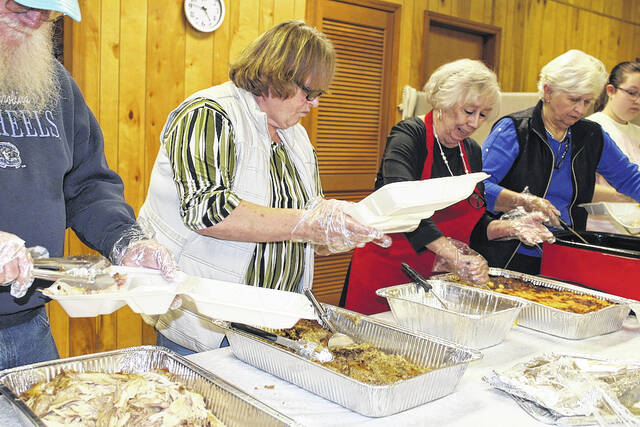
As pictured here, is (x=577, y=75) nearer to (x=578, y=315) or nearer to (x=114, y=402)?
(x=578, y=315)

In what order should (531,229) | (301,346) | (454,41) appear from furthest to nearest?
1. (454,41)
2. (531,229)
3. (301,346)

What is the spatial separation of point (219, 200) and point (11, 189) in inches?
20.1

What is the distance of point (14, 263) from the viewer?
3.81ft

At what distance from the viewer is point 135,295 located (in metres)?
1.21

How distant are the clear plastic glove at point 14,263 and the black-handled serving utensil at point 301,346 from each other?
552mm

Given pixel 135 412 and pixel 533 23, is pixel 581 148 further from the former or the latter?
pixel 533 23

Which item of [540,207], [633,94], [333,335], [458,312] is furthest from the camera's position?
[633,94]

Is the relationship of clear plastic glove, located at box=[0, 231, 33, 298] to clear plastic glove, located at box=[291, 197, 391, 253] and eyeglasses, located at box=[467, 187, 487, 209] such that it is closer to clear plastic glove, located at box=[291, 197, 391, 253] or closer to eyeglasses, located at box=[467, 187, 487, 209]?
clear plastic glove, located at box=[291, 197, 391, 253]

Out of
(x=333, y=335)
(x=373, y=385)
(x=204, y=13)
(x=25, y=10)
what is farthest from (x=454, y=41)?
(x=373, y=385)

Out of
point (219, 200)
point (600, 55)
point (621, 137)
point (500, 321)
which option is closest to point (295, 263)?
point (219, 200)

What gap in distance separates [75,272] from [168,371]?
34 cm

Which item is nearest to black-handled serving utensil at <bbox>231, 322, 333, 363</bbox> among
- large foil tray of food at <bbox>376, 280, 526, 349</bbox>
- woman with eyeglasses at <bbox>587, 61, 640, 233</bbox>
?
large foil tray of food at <bbox>376, 280, 526, 349</bbox>

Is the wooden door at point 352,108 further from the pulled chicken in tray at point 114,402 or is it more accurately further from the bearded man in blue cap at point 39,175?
the pulled chicken in tray at point 114,402

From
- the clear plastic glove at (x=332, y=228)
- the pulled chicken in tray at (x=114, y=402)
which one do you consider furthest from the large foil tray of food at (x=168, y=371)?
the clear plastic glove at (x=332, y=228)
